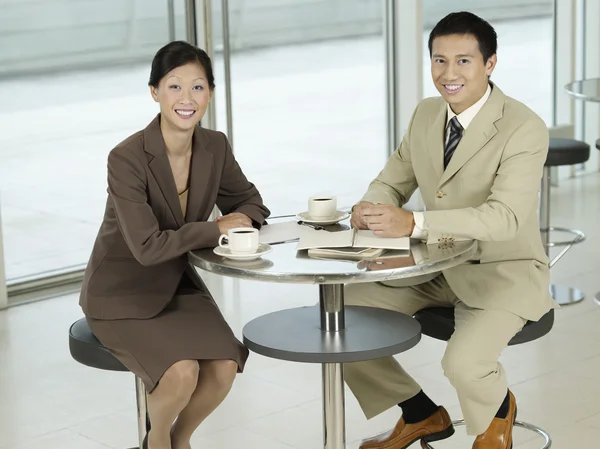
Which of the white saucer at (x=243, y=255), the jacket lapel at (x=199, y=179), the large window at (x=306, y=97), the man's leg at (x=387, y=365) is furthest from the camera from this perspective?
the large window at (x=306, y=97)

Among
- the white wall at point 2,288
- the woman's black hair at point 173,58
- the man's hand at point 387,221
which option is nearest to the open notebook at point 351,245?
the man's hand at point 387,221

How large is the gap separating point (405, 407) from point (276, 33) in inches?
134

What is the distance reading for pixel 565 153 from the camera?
5.24 m

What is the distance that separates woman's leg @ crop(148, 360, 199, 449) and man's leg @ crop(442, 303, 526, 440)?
0.70 m

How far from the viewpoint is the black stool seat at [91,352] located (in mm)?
2984

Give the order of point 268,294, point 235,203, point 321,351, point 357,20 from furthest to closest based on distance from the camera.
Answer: point 357,20
point 268,294
point 235,203
point 321,351

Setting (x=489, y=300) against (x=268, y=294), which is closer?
(x=489, y=300)

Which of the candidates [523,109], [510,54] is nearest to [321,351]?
[523,109]

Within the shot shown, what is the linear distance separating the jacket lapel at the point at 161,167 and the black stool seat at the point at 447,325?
798 mm

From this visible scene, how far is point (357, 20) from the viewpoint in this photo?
266 inches

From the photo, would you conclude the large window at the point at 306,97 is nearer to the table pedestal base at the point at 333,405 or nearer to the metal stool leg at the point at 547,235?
the metal stool leg at the point at 547,235

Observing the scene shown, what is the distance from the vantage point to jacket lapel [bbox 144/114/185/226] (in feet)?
10.1

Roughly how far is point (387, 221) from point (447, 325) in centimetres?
43

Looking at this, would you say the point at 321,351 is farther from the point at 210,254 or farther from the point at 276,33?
the point at 276,33
